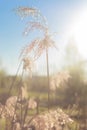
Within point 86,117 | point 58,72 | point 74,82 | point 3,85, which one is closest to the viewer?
point 58,72

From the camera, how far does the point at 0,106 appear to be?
71.4 inches

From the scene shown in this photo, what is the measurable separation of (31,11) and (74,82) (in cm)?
1019

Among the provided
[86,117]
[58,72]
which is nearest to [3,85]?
[86,117]

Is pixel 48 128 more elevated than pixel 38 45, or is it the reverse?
pixel 38 45

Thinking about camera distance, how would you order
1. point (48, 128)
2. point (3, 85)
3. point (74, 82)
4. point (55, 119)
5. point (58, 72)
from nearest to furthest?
point (55, 119), point (48, 128), point (58, 72), point (74, 82), point (3, 85)

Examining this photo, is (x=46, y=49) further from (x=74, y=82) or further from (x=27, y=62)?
(x=74, y=82)

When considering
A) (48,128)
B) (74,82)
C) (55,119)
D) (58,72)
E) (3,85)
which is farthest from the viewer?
(3,85)

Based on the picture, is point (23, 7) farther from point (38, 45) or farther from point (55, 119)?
point (55, 119)

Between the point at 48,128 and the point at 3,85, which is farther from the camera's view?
the point at 3,85

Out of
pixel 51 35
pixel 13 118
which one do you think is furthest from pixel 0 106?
pixel 51 35

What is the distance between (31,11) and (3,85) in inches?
488

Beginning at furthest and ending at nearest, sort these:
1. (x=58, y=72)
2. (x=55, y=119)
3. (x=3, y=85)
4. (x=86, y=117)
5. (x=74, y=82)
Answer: (x=3, y=85) → (x=74, y=82) → (x=86, y=117) → (x=58, y=72) → (x=55, y=119)

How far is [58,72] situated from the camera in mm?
2061

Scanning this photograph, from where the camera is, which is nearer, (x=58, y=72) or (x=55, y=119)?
(x=55, y=119)
